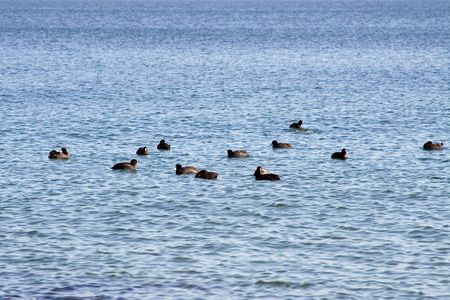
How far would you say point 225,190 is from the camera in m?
28.7

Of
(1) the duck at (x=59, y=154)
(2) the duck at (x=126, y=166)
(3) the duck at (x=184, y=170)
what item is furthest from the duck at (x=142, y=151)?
(3) the duck at (x=184, y=170)

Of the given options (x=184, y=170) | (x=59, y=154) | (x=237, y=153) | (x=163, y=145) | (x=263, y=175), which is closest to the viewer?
(x=263, y=175)

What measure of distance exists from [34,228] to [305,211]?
30.6 ft

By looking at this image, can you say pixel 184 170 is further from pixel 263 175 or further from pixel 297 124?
pixel 297 124

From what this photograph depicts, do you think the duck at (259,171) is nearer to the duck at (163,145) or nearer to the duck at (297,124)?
the duck at (163,145)

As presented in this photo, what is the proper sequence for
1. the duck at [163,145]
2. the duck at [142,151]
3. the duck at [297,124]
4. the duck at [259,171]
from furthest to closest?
the duck at [297,124] → the duck at [163,145] → the duck at [142,151] → the duck at [259,171]

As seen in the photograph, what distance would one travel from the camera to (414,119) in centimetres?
4506

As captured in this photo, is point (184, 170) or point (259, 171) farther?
point (184, 170)

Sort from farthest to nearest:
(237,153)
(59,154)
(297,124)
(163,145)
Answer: (297,124)
(163,145)
(237,153)
(59,154)

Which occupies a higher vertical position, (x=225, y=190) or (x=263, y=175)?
(x=263, y=175)

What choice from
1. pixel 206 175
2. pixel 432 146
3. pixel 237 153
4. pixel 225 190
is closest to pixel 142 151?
pixel 237 153

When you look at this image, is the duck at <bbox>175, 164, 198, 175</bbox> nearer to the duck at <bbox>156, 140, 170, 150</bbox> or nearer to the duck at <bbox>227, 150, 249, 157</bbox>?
the duck at <bbox>227, 150, 249, 157</bbox>

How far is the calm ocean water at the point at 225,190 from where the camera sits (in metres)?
19.7

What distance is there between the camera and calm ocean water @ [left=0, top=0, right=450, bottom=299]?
777 inches
